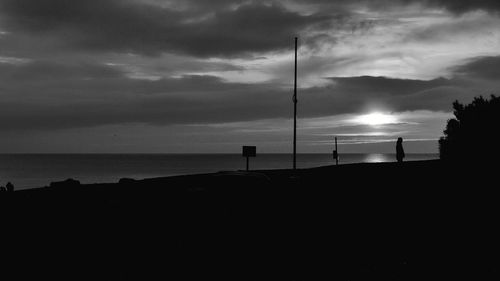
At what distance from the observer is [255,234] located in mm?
13992

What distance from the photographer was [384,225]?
1602cm

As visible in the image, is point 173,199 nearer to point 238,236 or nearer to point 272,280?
→ point 238,236

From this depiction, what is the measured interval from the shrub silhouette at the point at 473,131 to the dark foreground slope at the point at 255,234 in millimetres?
27798

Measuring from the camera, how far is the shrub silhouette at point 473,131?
1935 inches

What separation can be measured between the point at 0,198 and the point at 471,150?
41235 mm

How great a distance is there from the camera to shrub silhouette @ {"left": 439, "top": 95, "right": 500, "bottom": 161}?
49.2 metres

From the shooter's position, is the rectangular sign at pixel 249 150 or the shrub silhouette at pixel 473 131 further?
the shrub silhouette at pixel 473 131

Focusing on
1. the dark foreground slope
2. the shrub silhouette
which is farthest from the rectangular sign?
the shrub silhouette

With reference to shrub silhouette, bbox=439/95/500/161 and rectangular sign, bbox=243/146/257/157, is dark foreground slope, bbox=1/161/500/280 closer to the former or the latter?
rectangular sign, bbox=243/146/257/157

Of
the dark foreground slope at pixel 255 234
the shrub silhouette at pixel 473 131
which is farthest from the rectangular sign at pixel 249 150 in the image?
the shrub silhouette at pixel 473 131

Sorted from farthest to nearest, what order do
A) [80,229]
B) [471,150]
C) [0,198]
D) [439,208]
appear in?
[471,150] → [0,198] → [439,208] → [80,229]

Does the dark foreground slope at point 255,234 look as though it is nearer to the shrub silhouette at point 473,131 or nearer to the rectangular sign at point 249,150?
the rectangular sign at point 249,150

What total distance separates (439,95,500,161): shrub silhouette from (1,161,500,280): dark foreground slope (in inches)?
1094

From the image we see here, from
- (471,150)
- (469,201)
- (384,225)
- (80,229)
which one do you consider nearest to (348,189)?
(469,201)
